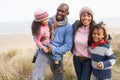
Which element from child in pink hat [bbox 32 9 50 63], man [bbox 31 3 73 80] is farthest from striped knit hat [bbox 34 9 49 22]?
man [bbox 31 3 73 80]

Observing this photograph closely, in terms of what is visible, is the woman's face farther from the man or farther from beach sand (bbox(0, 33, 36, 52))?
beach sand (bbox(0, 33, 36, 52))

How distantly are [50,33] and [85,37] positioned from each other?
0.54 meters

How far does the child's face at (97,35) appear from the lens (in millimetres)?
5629

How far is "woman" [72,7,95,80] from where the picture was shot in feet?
18.9

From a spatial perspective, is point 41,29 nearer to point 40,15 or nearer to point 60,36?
point 40,15

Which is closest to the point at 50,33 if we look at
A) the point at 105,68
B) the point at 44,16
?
the point at 44,16

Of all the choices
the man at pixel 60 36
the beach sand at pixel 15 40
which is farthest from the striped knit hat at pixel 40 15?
the beach sand at pixel 15 40

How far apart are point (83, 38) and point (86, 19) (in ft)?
0.97

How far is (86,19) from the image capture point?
5758 millimetres

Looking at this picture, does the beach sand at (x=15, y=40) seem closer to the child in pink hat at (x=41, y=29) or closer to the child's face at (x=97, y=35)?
the child in pink hat at (x=41, y=29)

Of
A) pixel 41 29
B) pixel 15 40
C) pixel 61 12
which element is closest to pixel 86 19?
pixel 61 12

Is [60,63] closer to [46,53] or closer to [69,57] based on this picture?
[46,53]

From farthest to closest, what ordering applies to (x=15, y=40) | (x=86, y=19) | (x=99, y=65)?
1. (x=15, y=40)
2. (x=86, y=19)
3. (x=99, y=65)

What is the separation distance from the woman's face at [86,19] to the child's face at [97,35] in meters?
0.21
